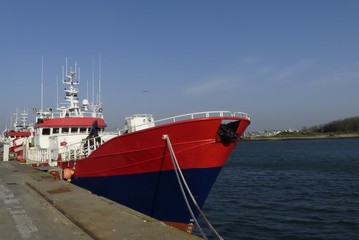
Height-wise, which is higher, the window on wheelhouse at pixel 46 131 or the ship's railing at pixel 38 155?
the window on wheelhouse at pixel 46 131

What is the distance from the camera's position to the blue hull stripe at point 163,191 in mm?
10359

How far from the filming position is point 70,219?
24.8 ft

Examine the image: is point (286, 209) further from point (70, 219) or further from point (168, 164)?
point (70, 219)

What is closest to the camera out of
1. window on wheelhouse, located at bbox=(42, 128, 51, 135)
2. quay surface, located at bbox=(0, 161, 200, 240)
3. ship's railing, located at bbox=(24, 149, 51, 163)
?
quay surface, located at bbox=(0, 161, 200, 240)

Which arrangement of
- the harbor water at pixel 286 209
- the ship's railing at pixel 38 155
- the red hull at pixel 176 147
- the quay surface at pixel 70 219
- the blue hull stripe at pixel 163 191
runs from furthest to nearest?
the ship's railing at pixel 38 155 → the harbor water at pixel 286 209 → the blue hull stripe at pixel 163 191 → the red hull at pixel 176 147 → the quay surface at pixel 70 219

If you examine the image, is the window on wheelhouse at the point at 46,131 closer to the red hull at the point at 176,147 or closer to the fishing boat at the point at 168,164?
the fishing boat at the point at 168,164

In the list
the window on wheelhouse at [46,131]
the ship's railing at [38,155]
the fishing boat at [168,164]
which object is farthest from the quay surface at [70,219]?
the ship's railing at [38,155]

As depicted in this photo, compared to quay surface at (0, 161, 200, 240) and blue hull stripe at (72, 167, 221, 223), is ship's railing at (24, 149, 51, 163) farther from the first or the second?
blue hull stripe at (72, 167, 221, 223)

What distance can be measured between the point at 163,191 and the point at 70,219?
11.5 feet

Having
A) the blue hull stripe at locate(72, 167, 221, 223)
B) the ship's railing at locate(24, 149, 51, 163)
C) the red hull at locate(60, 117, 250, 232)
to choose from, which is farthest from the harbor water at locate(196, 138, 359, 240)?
the ship's railing at locate(24, 149, 51, 163)

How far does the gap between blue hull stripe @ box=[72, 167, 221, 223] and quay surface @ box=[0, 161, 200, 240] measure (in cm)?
146

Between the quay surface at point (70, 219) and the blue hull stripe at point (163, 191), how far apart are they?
146 centimetres

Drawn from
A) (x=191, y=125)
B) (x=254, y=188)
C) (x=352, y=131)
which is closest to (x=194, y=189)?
(x=191, y=125)

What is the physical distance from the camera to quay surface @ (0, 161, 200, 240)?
646 cm
